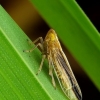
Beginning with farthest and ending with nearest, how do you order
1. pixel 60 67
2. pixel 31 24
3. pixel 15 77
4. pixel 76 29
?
pixel 31 24
pixel 60 67
pixel 76 29
pixel 15 77

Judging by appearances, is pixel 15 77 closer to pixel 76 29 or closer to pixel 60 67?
pixel 76 29

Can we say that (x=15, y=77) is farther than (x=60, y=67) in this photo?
No

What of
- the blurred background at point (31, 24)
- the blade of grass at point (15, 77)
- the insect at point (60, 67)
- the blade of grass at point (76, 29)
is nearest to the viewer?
the blade of grass at point (15, 77)

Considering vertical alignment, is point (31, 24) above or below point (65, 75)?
above

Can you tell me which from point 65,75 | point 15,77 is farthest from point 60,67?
point 15,77

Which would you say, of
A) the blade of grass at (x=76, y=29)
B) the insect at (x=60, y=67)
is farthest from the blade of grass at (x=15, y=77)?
the insect at (x=60, y=67)

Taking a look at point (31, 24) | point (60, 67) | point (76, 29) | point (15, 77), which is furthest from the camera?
point (31, 24)

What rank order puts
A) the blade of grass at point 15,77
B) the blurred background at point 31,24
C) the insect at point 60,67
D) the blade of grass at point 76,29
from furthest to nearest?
the blurred background at point 31,24
the insect at point 60,67
the blade of grass at point 76,29
the blade of grass at point 15,77

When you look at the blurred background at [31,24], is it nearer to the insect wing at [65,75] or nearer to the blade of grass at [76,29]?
the insect wing at [65,75]

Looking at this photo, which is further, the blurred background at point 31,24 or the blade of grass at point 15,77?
the blurred background at point 31,24
